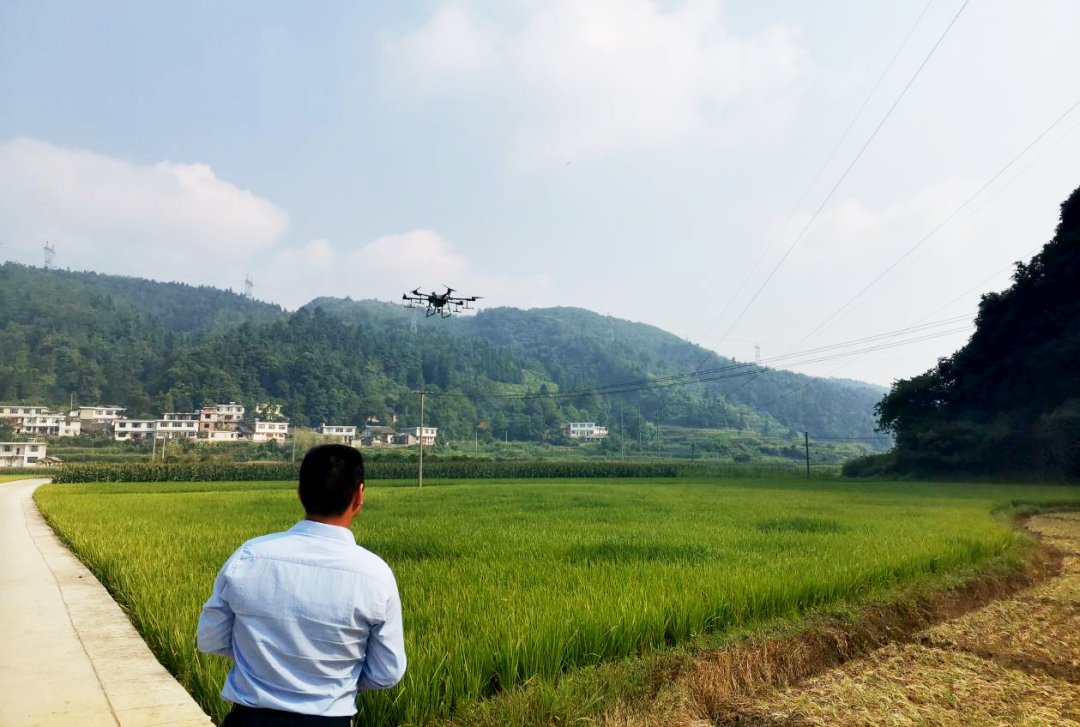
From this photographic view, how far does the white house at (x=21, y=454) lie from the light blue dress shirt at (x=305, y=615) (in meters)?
87.1

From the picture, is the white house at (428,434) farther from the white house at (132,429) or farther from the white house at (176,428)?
the white house at (132,429)

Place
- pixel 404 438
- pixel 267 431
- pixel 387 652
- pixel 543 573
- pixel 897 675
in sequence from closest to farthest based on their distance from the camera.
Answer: pixel 387 652
pixel 897 675
pixel 543 573
pixel 267 431
pixel 404 438

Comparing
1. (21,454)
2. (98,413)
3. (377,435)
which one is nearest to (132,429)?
(98,413)

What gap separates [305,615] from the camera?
7.43ft

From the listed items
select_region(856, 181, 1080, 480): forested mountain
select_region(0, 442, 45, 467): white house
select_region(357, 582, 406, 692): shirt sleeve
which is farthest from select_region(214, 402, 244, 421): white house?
select_region(357, 582, 406, 692): shirt sleeve

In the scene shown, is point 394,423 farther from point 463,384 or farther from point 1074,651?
point 1074,651

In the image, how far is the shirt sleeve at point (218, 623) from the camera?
238cm

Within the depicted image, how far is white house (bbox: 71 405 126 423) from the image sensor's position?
346 feet

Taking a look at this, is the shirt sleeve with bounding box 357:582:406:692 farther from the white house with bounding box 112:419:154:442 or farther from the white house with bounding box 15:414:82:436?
the white house with bounding box 15:414:82:436

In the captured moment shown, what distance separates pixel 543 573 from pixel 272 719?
6185 mm

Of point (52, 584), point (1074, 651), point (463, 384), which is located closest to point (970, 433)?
point (1074, 651)

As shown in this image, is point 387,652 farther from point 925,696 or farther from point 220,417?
point 220,417

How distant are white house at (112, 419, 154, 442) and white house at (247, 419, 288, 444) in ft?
53.9

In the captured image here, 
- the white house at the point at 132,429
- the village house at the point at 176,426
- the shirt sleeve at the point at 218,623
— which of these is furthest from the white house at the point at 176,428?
the shirt sleeve at the point at 218,623
